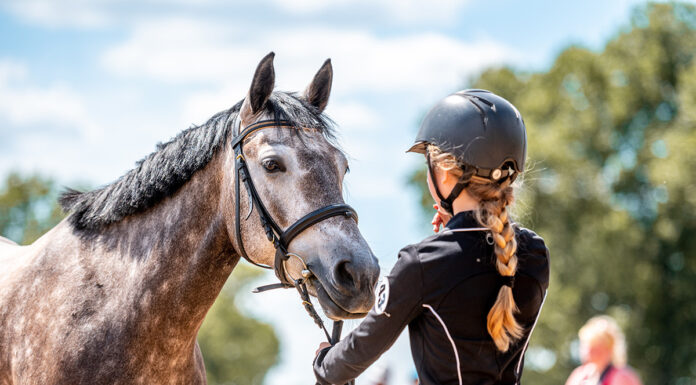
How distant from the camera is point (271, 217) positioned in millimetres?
4027

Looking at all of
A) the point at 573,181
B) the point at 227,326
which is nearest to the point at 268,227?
the point at 573,181

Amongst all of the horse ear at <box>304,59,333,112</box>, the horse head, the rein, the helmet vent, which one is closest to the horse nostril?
the horse head

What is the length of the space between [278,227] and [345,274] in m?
0.47

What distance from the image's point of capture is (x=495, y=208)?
2.94 metres

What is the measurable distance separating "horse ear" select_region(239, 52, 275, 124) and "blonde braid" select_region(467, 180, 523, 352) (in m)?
1.74

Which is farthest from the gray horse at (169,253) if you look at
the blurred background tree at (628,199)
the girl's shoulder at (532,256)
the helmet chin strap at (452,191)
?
the blurred background tree at (628,199)

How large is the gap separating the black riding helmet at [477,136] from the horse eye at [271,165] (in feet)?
3.27

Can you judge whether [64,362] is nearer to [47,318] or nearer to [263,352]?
[47,318]

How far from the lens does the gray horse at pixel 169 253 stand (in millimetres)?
3969

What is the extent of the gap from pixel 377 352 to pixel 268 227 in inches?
50.0

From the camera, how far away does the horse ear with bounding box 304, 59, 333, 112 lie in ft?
15.3

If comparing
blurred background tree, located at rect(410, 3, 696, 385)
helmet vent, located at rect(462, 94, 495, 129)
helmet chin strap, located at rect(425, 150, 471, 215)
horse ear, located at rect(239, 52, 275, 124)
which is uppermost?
horse ear, located at rect(239, 52, 275, 124)

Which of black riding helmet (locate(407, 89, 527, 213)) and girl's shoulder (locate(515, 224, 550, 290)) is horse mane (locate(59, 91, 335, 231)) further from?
girl's shoulder (locate(515, 224, 550, 290))

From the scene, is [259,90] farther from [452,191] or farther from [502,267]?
[502,267]
